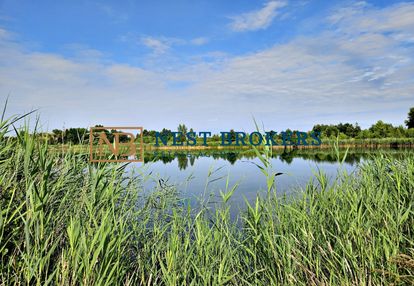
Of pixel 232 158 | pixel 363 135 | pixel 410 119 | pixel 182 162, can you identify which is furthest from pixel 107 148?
pixel 410 119

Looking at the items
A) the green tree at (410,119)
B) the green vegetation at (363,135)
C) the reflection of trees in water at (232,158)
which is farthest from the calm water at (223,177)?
the green tree at (410,119)

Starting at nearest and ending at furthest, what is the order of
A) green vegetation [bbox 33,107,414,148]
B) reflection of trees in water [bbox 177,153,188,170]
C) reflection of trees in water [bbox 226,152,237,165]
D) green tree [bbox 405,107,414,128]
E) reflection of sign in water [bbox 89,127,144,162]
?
1. reflection of sign in water [bbox 89,127,144,162]
2. reflection of trees in water [bbox 177,153,188,170]
3. reflection of trees in water [bbox 226,152,237,165]
4. green vegetation [bbox 33,107,414,148]
5. green tree [bbox 405,107,414,128]

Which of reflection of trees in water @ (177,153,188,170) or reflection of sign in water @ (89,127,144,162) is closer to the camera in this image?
reflection of sign in water @ (89,127,144,162)

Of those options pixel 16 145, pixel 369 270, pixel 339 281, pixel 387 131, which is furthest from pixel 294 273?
pixel 387 131

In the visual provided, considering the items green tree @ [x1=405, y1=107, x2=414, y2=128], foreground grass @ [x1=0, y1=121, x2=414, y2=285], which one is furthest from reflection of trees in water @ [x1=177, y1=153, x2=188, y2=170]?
green tree @ [x1=405, y1=107, x2=414, y2=128]

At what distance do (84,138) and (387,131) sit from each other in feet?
120

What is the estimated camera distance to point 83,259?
6.77 feet

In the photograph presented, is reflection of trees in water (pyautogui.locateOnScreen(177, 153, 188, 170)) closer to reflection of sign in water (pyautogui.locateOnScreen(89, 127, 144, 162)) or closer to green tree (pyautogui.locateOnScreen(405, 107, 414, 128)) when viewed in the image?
reflection of sign in water (pyautogui.locateOnScreen(89, 127, 144, 162))

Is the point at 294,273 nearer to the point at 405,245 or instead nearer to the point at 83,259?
the point at 405,245

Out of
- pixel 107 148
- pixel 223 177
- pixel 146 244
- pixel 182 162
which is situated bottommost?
pixel 182 162

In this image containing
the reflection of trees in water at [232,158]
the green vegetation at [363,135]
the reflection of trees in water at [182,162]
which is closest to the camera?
the reflection of trees in water at [182,162]

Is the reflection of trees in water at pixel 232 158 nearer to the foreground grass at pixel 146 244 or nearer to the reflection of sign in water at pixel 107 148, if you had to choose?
the reflection of sign in water at pixel 107 148

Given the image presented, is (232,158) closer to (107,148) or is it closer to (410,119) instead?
(107,148)

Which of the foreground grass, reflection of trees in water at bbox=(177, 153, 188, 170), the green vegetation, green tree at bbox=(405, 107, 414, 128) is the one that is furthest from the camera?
green tree at bbox=(405, 107, 414, 128)
